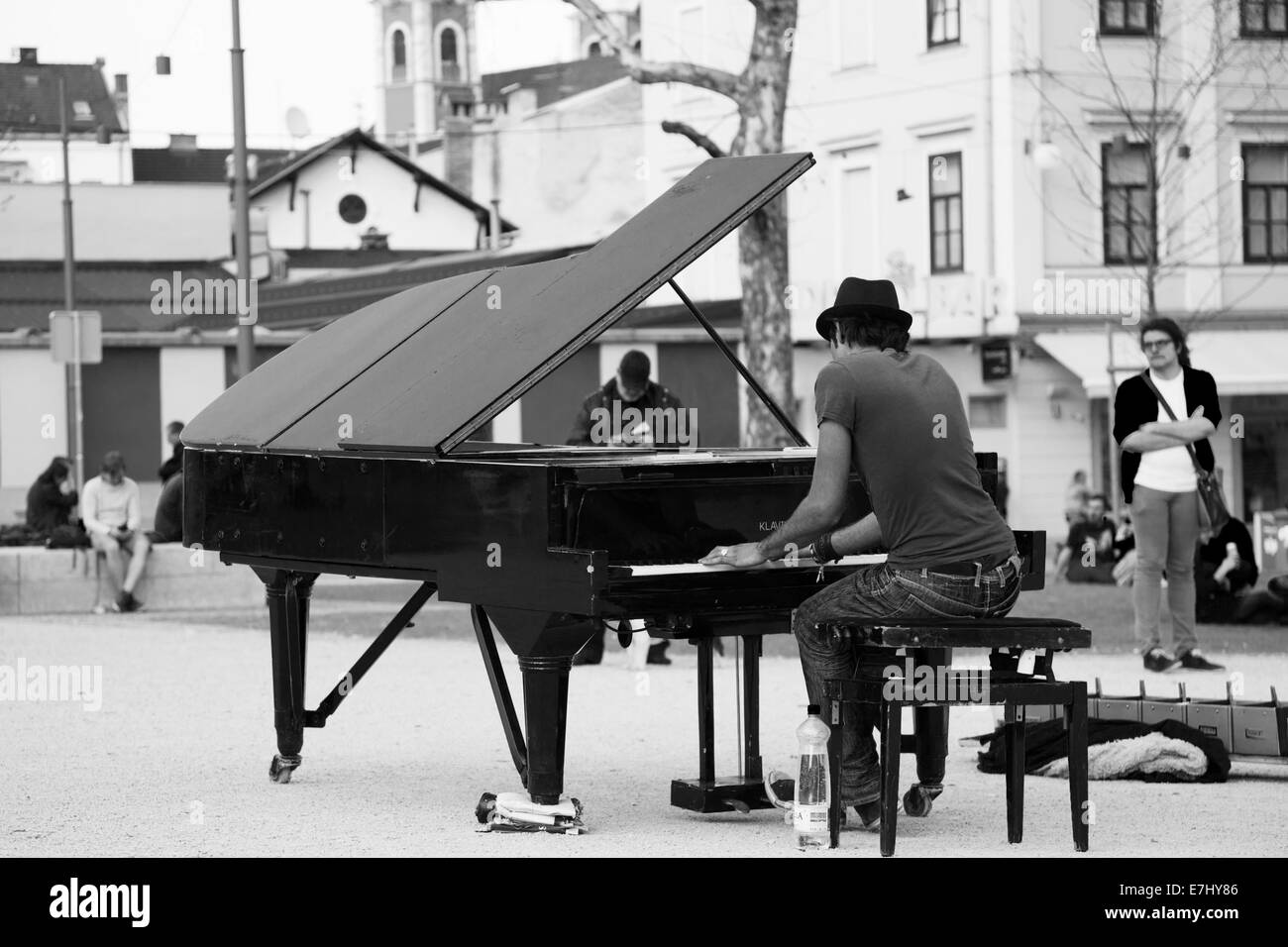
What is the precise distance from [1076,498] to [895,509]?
22887 mm

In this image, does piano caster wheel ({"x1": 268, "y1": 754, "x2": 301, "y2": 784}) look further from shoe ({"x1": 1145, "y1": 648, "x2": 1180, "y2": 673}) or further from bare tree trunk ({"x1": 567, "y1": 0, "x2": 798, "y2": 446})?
bare tree trunk ({"x1": 567, "y1": 0, "x2": 798, "y2": 446})

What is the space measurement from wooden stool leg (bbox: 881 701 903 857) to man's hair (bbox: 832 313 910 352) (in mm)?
1255

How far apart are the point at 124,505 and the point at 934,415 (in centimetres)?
1331

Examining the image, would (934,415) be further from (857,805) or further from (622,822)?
(622,822)

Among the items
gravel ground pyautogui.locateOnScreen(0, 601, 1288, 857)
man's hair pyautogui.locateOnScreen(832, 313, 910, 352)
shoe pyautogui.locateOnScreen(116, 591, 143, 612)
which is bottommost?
gravel ground pyautogui.locateOnScreen(0, 601, 1288, 857)

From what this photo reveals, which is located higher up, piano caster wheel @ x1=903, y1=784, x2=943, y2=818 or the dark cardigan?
the dark cardigan

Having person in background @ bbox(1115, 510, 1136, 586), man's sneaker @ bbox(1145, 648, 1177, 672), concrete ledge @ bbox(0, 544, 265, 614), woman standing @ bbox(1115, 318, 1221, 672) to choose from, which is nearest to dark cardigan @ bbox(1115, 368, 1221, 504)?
woman standing @ bbox(1115, 318, 1221, 672)

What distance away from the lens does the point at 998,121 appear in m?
33.5

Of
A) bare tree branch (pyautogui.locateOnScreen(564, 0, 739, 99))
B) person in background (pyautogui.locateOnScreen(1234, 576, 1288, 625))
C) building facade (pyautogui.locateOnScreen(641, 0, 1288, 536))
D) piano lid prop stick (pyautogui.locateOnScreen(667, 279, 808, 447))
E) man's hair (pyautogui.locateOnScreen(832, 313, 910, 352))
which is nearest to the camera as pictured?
man's hair (pyautogui.locateOnScreen(832, 313, 910, 352))

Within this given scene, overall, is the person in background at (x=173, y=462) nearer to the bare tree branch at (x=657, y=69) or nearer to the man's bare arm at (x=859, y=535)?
the bare tree branch at (x=657, y=69)

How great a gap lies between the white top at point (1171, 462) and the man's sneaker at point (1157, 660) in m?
1.02

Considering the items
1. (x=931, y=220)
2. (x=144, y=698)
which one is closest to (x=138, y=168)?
(x=931, y=220)

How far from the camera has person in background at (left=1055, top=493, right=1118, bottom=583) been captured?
21984 millimetres

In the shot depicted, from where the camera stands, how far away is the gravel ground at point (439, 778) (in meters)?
7.31
